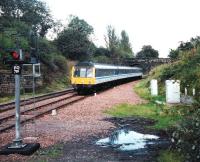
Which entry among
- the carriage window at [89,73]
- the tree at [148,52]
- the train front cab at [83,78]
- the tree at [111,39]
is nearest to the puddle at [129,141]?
the train front cab at [83,78]

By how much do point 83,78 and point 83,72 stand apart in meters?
0.70

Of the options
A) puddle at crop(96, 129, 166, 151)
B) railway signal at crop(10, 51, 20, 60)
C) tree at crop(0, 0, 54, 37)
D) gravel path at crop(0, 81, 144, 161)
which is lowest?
gravel path at crop(0, 81, 144, 161)

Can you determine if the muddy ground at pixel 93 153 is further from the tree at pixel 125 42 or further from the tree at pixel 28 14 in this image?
the tree at pixel 125 42

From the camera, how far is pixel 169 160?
9.53 meters

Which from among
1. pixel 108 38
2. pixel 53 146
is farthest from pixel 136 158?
pixel 108 38

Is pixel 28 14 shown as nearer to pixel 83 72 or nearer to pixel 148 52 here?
pixel 83 72

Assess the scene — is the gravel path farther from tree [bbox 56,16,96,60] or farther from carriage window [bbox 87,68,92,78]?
tree [bbox 56,16,96,60]

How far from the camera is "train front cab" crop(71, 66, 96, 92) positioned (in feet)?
117

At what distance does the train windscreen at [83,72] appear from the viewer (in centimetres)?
3606

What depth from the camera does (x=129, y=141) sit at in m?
12.5

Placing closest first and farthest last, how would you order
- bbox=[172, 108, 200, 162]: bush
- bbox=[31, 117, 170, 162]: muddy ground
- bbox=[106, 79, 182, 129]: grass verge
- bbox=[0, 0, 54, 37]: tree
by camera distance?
bbox=[172, 108, 200, 162]: bush, bbox=[31, 117, 170, 162]: muddy ground, bbox=[106, 79, 182, 129]: grass verge, bbox=[0, 0, 54, 37]: tree

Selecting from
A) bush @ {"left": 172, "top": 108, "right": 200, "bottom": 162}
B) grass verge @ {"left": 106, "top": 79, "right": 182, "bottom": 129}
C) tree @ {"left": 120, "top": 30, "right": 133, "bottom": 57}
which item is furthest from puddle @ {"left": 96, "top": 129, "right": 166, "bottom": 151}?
tree @ {"left": 120, "top": 30, "right": 133, "bottom": 57}

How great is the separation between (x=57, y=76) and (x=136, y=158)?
40053 millimetres

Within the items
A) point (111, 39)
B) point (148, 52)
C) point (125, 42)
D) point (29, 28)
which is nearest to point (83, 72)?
point (29, 28)
